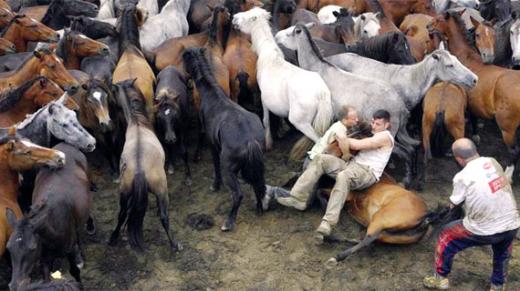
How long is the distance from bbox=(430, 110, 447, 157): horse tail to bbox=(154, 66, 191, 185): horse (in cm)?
325

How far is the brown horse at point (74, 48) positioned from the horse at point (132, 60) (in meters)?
0.35

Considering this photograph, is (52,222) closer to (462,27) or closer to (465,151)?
(465,151)

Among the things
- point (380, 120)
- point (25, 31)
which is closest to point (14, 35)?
point (25, 31)

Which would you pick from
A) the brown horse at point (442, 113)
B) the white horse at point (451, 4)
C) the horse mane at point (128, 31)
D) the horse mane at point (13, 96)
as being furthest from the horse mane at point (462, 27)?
the horse mane at point (13, 96)

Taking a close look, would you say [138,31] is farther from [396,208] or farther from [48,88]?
[396,208]

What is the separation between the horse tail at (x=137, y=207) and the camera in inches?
238

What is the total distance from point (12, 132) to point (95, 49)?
298cm

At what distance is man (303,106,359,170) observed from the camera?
6.68m

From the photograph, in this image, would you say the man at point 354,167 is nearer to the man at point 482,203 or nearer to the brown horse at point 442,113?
the brown horse at point 442,113

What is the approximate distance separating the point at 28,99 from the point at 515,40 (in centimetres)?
683

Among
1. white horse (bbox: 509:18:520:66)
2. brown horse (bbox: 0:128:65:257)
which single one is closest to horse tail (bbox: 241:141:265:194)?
brown horse (bbox: 0:128:65:257)

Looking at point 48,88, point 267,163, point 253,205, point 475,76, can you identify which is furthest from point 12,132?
point 475,76

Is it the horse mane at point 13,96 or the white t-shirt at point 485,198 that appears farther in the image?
the horse mane at point 13,96

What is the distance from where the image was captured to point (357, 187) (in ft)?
21.4
